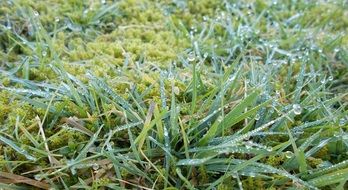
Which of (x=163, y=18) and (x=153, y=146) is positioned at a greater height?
(x=163, y=18)

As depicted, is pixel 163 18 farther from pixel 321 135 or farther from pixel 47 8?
pixel 321 135

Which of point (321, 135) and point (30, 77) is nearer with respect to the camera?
point (321, 135)

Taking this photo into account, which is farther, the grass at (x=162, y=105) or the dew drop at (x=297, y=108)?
the dew drop at (x=297, y=108)

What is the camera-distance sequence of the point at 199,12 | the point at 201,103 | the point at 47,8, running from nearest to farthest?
the point at 201,103, the point at 47,8, the point at 199,12

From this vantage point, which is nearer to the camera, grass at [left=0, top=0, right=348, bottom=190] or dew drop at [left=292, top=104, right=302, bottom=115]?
grass at [left=0, top=0, right=348, bottom=190]

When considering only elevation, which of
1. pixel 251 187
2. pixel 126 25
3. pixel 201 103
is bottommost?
pixel 251 187

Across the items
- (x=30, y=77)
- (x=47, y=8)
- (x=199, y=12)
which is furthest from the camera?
(x=199, y=12)

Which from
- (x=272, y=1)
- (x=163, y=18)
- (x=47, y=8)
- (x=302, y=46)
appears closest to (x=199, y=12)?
(x=163, y=18)
